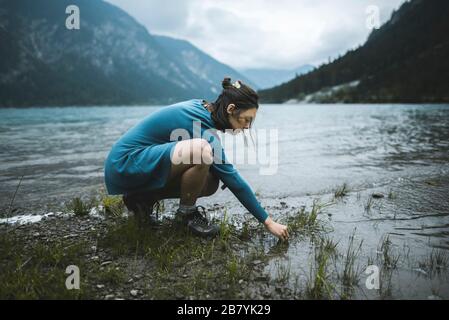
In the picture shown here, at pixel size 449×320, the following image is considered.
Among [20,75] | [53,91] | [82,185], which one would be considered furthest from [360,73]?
[20,75]

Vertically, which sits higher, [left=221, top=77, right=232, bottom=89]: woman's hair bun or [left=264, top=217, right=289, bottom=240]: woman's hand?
[left=221, top=77, right=232, bottom=89]: woman's hair bun

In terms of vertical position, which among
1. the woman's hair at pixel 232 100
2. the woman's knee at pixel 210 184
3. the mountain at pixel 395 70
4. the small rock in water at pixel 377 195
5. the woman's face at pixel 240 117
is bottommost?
the small rock in water at pixel 377 195

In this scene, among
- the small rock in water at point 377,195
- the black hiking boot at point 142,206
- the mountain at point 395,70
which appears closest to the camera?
the black hiking boot at point 142,206

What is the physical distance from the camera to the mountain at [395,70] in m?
92.8

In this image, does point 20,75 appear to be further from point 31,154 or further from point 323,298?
point 323,298

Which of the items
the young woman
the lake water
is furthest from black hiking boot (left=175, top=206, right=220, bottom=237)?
the lake water

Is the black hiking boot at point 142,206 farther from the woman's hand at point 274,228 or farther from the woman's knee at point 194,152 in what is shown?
the woman's hand at point 274,228

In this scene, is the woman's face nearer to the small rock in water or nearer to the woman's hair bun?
the woman's hair bun

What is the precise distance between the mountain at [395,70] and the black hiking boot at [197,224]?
86757 mm

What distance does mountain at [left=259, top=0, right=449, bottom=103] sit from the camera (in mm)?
92781

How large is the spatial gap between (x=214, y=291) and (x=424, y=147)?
37.7ft

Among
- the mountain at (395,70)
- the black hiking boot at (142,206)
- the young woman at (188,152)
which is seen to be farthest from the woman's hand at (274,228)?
the mountain at (395,70)

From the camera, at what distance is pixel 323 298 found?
8.10ft

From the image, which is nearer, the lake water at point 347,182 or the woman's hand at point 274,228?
the woman's hand at point 274,228
